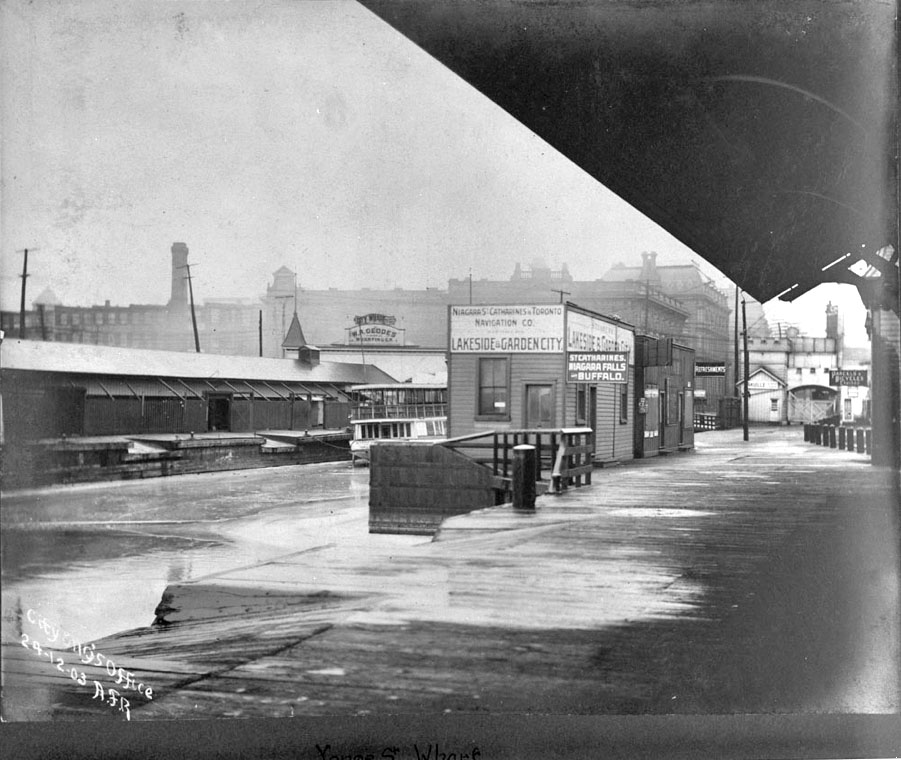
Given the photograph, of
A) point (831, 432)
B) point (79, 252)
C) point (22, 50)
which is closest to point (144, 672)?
point (79, 252)

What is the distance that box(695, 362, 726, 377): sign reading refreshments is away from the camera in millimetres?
5473

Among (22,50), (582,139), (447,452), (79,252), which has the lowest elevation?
(447,452)

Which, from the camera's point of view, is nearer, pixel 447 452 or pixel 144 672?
pixel 144 672

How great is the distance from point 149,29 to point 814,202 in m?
4.32

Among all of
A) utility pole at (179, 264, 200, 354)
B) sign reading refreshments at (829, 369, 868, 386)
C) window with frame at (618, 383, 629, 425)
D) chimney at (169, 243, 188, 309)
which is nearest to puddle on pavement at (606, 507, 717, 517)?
window with frame at (618, 383, 629, 425)

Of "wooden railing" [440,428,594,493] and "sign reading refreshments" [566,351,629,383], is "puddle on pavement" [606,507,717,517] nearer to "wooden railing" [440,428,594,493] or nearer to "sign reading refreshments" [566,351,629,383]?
"wooden railing" [440,428,594,493]

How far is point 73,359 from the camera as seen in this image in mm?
4441

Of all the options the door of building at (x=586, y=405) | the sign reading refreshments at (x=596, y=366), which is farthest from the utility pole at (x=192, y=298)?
the door of building at (x=586, y=405)

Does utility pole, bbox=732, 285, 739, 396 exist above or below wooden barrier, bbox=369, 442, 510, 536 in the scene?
above

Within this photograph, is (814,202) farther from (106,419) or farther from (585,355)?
(106,419)

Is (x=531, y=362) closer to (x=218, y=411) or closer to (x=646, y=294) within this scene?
(x=646, y=294)
